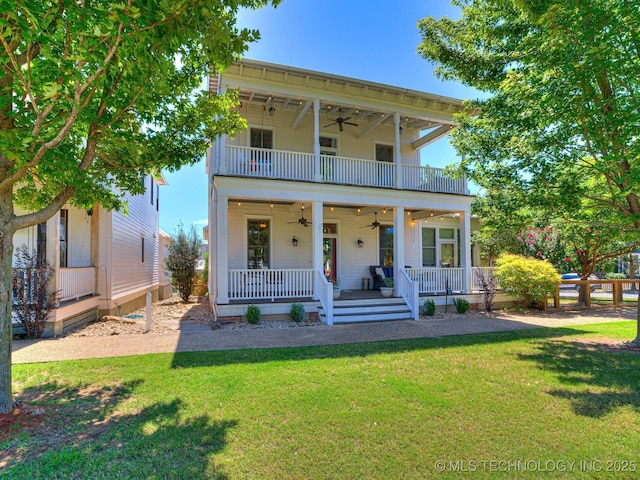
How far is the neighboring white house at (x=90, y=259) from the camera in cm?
848

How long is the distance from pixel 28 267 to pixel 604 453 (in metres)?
10.8

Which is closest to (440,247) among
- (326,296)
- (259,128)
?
(326,296)

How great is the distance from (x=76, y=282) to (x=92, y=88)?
25.7ft

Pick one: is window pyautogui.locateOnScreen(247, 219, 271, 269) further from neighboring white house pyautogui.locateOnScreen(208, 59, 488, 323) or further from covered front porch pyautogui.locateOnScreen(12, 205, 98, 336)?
covered front porch pyautogui.locateOnScreen(12, 205, 98, 336)

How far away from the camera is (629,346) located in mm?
7090

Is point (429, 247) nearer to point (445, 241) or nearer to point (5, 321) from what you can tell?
point (445, 241)

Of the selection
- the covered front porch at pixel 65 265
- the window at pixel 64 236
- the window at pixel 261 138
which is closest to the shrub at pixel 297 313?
the covered front porch at pixel 65 265

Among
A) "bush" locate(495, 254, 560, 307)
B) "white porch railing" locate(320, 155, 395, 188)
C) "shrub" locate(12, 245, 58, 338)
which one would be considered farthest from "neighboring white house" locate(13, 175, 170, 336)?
"bush" locate(495, 254, 560, 307)

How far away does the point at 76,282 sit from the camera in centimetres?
942

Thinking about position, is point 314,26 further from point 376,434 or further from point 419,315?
point 376,434

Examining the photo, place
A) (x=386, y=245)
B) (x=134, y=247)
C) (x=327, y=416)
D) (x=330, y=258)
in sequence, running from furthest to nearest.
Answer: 1. (x=386, y=245)
2. (x=134, y=247)
3. (x=330, y=258)
4. (x=327, y=416)

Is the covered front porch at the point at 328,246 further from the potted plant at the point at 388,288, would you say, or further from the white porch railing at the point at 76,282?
the white porch railing at the point at 76,282

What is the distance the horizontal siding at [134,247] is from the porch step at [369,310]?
7316 millimetres

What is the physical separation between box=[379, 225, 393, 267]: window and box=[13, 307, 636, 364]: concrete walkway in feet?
13.7
